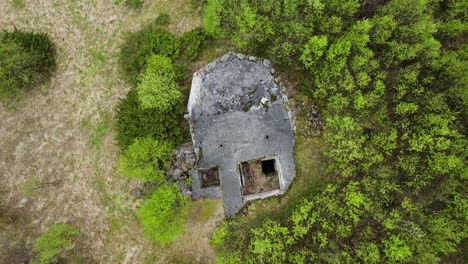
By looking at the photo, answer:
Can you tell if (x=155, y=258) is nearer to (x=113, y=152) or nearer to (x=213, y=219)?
(x=213, y=219)

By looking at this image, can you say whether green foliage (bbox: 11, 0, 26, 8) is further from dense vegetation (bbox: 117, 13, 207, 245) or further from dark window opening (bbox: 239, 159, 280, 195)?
dark window opening (bbox: 239, 159, 280, 195)

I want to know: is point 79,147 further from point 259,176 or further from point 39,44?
point 259,176

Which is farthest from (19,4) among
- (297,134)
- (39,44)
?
(297,134)

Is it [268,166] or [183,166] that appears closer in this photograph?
[183,166]

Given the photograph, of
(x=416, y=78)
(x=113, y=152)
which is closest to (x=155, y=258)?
(x=113, y=152)

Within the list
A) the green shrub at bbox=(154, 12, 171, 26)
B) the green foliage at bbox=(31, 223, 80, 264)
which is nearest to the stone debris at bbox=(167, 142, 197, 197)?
the green foliage at bbox=(31, 223, 80, 264)

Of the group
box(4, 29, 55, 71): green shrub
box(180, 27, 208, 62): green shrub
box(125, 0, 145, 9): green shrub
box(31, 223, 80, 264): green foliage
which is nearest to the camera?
box(31, 223, 80, 264): green foliage

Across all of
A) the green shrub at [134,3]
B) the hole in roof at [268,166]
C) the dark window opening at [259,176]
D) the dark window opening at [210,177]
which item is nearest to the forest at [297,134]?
the green shrub at [134,3]
